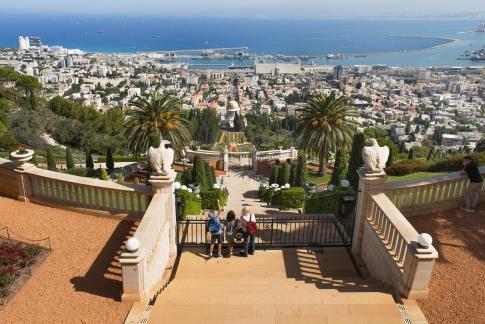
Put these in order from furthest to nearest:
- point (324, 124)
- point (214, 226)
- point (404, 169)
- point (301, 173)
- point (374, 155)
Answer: point (324, 124) → point (404, 169) → point (301, 173) → point (214, 226) → point (374, 155)

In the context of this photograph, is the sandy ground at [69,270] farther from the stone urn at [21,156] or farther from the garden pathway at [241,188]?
the garden pathway at [241,188]

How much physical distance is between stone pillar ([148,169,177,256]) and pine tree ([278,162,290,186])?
15501 millimetres

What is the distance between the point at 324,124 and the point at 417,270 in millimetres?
21421

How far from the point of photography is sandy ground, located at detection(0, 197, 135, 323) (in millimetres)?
6289

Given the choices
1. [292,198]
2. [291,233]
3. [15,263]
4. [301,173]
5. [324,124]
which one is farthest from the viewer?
[324,124]

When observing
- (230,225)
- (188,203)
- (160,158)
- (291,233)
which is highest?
(160,158)

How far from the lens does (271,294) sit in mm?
6816

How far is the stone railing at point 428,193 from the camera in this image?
990 centimetres

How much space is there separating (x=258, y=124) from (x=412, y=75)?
135 meters

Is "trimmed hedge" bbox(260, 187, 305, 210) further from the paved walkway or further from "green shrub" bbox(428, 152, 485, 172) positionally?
"green shrub" bbox(428, 152, 485, 172)

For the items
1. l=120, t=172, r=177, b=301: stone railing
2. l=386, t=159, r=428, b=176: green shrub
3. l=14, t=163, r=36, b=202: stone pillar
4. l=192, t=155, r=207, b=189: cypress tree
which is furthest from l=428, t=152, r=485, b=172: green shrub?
l=14, t=163, r=36, b=202: stone pillar

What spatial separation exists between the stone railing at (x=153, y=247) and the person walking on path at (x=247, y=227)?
1.56 metres

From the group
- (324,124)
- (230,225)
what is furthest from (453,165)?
(230,225)

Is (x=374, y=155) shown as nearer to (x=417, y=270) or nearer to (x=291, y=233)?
(x=417, y=270)
